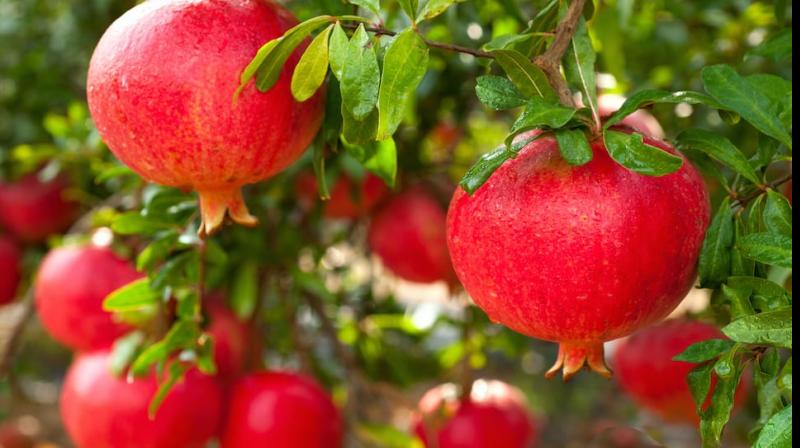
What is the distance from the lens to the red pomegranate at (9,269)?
178cm

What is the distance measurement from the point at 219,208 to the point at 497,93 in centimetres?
28

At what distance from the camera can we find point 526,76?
2.29ft

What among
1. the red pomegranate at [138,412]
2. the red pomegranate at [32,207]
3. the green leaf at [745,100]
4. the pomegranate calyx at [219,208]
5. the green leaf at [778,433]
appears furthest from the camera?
the red pomegranate at [32,207]

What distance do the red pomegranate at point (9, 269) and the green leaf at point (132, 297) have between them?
32.4 inches

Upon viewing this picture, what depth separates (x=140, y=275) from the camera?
1.39m

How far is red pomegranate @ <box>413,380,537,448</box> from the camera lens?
4.71 ft

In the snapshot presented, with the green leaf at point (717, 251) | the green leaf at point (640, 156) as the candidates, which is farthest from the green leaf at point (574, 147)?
the green leaf at point (717, 251)

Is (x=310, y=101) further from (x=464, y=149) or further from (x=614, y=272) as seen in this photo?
(x=464, y=149)

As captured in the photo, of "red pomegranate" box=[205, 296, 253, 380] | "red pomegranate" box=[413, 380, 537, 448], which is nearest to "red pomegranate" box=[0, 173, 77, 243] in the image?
"red pomegranate" box=[205, 296, 253, 380]

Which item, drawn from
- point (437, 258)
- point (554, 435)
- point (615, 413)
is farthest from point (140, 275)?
point (554, 435)

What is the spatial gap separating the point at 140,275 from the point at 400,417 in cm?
146

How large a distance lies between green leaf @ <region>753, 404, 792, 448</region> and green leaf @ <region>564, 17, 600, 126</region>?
0.29 m

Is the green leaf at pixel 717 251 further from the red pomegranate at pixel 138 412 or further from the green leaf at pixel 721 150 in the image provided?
the red pomegranate at pixel 138 412

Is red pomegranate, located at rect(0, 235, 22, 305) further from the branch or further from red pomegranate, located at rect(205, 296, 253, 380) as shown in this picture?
the branch
